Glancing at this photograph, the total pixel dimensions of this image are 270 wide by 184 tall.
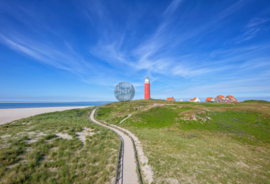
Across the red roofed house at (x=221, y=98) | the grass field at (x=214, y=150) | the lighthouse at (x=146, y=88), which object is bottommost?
the grass field at (x=214, y=150)

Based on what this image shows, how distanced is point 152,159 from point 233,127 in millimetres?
24219

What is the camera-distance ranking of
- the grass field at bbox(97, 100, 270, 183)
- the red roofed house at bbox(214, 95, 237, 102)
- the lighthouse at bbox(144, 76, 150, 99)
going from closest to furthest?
the grass field at bbox(97, 100, 270, 183) < the red roofed house at bbox(214, 95, 237, 102) < the lighthouse at bbox(144, 76, 150, 99)

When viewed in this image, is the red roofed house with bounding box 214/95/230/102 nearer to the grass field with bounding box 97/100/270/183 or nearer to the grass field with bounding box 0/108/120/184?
the grass field with bounding box 97/100/270/183

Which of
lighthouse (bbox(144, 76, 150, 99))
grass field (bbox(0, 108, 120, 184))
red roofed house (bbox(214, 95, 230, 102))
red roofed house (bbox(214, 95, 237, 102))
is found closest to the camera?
grass field (bbox(0, 108, 120, 184))

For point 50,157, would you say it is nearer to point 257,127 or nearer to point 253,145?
point 253,145

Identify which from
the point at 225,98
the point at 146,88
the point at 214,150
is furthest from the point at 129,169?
the point at 225,98

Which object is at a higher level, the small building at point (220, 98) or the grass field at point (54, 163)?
the small building at point (220, 98)

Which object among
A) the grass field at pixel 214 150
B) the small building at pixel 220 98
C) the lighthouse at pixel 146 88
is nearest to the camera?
the grass field at pixel 214 150

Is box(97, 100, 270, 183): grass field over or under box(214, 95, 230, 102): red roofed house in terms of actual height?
under

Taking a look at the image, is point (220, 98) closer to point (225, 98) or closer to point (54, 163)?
point (225, 98)

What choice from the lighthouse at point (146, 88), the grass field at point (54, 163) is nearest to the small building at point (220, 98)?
the lighthouse at point (146, 88)

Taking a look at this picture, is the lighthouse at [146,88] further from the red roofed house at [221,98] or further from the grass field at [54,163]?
the grass field at [54,163]

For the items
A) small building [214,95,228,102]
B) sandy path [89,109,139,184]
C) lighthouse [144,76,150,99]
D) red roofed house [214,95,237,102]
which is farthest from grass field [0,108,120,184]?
red roofed house [214,95,237,102]

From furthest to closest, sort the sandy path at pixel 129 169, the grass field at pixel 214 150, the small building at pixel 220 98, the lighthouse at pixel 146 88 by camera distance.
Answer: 1. the small building at pixel 220 98
2. the lighthouse at pixel 146 88
3. the grass field at pixel 214 150
4. the sandy path at pixel 129 169
